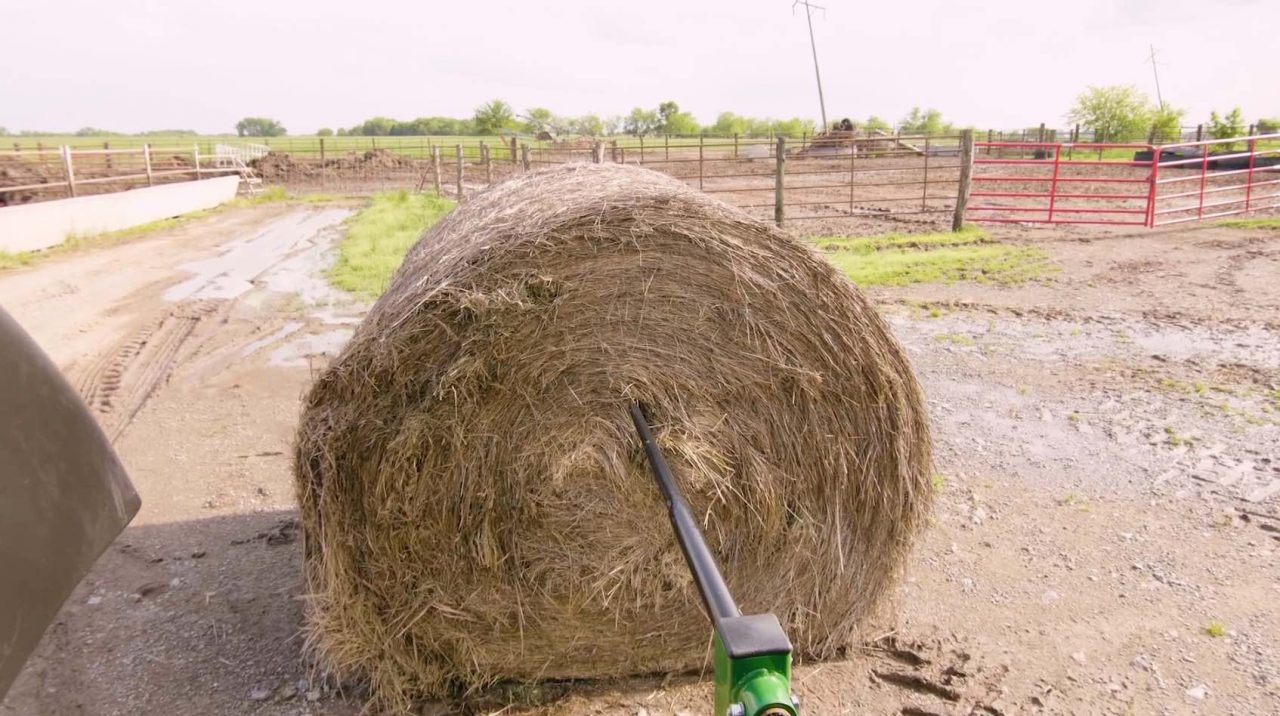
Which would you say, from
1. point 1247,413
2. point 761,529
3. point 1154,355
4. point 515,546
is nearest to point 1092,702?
point 761,529

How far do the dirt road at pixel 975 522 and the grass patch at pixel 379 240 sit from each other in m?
1.03

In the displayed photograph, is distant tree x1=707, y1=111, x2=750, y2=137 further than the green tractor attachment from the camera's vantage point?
Yes

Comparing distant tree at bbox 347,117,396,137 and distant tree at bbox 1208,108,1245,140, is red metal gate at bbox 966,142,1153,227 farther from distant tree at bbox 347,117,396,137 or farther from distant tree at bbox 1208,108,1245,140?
distant tree at bbox 347,117,396,137

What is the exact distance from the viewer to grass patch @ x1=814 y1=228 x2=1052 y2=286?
9.16 m

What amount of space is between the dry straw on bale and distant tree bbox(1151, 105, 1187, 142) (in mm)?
35180

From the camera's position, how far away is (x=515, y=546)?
2.82 metres

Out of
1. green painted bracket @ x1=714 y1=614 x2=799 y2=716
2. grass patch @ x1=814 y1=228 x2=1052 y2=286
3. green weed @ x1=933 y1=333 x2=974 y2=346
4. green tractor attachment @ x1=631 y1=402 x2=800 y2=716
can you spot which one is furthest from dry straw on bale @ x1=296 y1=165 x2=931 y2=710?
grass patch @ x1=814 y1=228 x2=1052 y2=286

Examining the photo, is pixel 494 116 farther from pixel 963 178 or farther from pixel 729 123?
pixel 963 178

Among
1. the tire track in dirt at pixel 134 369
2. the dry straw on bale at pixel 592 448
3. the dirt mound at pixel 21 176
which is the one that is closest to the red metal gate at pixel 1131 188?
the dry straw on bale at pixel 592 448

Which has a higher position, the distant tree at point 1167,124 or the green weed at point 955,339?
the distant tree at point 1167,124

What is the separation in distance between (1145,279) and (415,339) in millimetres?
8819

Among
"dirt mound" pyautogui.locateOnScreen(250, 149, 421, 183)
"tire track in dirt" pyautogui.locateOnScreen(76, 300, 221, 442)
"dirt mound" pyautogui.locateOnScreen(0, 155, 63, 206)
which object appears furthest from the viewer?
"dirt mound" pyautogui.locateOnScreen(250, 149, 421, 183)

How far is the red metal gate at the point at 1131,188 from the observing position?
41.8ft

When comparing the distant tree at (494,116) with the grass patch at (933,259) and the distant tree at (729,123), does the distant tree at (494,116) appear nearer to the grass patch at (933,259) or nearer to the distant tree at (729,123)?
the distant tree at (729,123)
